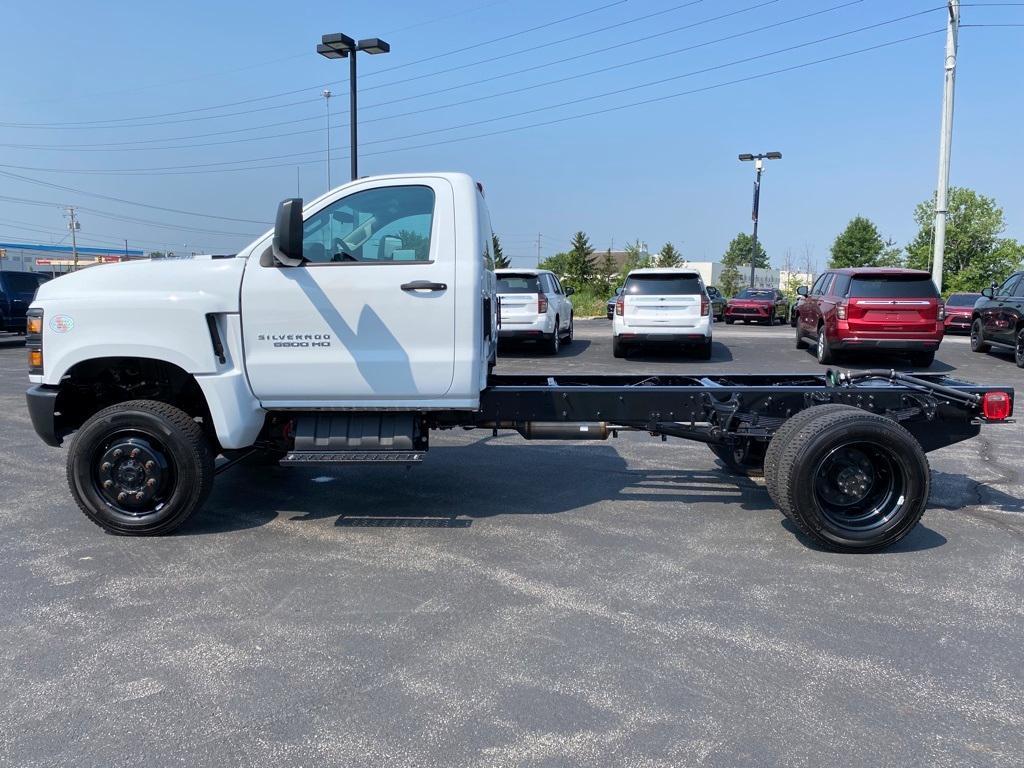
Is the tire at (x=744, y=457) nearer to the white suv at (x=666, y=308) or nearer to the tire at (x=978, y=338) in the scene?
the white suv at (x=666, y=308)

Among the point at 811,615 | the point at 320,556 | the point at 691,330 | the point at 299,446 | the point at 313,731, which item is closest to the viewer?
the point at 313,731

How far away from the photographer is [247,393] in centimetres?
516

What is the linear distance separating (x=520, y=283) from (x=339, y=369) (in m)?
11.2

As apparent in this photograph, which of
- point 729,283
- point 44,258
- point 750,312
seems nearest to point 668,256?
point 729,283

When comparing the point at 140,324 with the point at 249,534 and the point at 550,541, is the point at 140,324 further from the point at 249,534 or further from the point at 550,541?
the point at 550,541

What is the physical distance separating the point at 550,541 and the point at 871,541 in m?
1.93

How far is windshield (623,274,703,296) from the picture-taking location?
15.2 metres

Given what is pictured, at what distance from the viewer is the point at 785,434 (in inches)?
197

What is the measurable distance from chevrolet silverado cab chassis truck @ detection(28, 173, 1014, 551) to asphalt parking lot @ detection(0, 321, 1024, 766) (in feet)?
1.29

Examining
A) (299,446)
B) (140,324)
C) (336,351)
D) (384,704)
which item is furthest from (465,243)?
(384,704)

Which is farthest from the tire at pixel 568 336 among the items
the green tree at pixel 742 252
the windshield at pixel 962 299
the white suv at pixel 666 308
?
the green tree at pixel 742 252

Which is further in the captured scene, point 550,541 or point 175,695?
point 550,541

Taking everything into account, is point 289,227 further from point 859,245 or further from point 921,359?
point 859,245

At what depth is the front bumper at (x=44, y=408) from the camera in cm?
512
